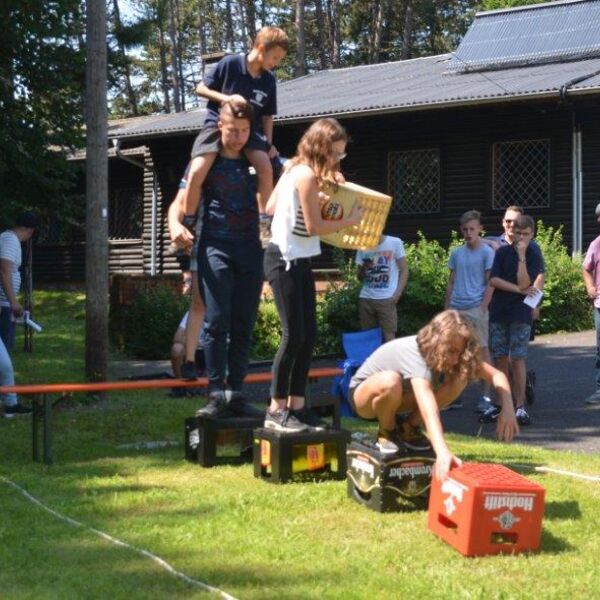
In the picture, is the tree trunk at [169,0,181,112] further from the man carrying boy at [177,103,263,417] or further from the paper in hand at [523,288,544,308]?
the man carrying boy at [177,103,263,417]

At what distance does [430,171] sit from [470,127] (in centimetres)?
130

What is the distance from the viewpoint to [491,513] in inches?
211

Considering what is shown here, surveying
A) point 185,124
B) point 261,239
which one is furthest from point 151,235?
point 261,239

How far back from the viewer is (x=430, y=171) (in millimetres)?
23500

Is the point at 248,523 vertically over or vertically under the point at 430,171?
under

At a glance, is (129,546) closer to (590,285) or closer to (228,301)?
(228,301)

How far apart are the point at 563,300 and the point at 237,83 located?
11.6 meters

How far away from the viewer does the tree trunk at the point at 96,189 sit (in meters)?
10.9

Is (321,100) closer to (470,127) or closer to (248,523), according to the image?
(470,127)

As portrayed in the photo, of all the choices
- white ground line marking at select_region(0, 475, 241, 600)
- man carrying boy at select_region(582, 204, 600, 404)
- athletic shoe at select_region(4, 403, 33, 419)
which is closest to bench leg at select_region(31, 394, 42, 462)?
white ground line marking at select_region(0, 475, 241, 600)

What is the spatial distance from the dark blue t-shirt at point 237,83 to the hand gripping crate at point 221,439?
6.25 ft

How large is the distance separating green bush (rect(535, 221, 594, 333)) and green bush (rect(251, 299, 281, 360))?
4.03 m

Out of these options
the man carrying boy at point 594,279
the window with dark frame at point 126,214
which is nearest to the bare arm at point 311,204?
the man carrying boy at point 594,279

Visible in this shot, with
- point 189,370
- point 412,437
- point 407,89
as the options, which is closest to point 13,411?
point 189,370
